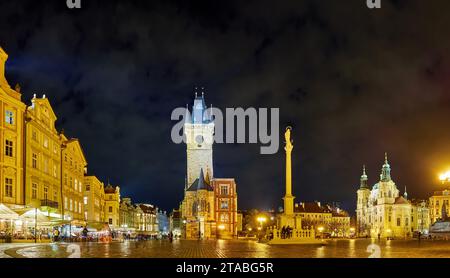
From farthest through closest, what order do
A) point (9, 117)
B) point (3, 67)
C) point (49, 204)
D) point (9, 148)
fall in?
1. point (49, 204)
2. point (3, 67)
3. point (9, 117)
4. point (9, 148)

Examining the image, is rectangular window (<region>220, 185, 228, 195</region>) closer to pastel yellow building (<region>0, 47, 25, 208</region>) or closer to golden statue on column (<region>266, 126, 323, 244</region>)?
golden statue on column (<region>266, 126, 323, 244</region>)

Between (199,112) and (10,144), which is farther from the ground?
(199,112)

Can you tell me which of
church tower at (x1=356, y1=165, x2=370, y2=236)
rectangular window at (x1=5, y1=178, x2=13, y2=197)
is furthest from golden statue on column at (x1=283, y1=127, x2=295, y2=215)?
church tower at (x1=356, y1=165, x2=370, y2=236)

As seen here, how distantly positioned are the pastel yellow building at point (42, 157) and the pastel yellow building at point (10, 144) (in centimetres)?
148

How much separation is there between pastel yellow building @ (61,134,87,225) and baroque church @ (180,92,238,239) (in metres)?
36.8

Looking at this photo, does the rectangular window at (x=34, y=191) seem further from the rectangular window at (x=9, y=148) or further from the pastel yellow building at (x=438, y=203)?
the pastel yellow building at (x=438, y=203)

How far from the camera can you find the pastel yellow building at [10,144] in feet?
155

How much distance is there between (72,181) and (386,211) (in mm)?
124790

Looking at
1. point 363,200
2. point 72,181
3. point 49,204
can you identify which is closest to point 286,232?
point 49,204

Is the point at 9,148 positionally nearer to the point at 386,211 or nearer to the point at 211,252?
the point at 211,252

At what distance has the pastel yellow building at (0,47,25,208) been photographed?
4725 centimetres

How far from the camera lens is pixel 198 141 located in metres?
130
